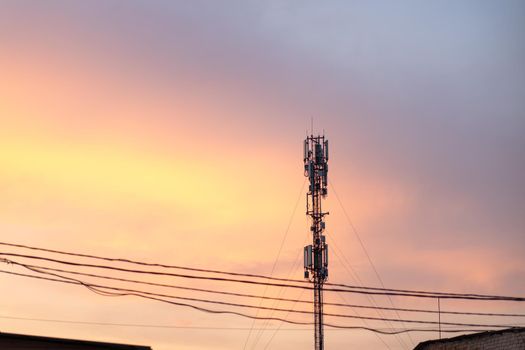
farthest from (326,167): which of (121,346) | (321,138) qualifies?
(121,346)

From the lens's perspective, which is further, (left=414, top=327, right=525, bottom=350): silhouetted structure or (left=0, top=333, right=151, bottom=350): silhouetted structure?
(left=414, top=327, right=525, bottom=350): silhouetted structure

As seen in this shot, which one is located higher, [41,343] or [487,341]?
[487,341]

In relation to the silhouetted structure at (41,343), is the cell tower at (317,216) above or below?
above

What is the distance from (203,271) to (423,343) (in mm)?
15341

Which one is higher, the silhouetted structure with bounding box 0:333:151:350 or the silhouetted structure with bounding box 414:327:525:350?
the silhouetted structure with bounding box 414:327:525:350

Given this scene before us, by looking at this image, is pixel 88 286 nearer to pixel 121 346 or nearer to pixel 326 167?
pixel 121 346

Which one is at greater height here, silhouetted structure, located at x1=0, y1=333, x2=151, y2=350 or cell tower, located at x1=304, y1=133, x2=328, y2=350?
cell tower, located at x1=304, y1=133, x2=328, y2=350

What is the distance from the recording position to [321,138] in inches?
2000

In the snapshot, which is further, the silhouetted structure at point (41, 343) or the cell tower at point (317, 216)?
the cell tower at point (317, 216)

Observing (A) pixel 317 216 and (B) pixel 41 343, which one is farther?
(A) pixel 317 216

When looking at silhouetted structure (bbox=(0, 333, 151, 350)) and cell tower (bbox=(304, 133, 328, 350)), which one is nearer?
silhouetted structure (bbox=(0, 333, 151, 350))

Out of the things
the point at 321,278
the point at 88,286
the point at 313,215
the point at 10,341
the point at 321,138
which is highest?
the point at 321,138

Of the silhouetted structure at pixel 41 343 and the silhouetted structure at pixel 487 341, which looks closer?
the silhouetted structure at pixel 41 343

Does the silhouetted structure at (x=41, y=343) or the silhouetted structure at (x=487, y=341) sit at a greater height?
the silhouetted structure at (x=487, y=341)
